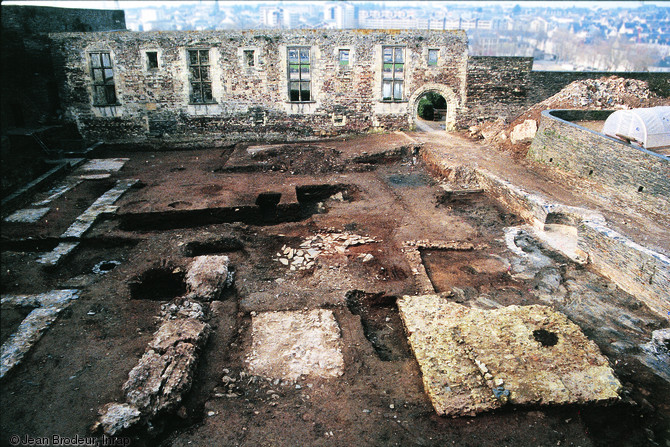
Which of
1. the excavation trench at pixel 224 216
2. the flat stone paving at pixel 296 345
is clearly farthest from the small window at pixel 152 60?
the flat stone paving at pixel 296 345

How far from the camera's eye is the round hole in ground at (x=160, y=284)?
334 inches

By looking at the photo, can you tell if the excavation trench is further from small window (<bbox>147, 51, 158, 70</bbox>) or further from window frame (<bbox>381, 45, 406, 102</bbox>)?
small window (<bbox>147, 51, 158, 70</bbox>)

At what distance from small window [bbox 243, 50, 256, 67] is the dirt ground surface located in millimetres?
4605

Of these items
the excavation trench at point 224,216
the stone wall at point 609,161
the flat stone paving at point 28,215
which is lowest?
the excavation trench at point 224,216

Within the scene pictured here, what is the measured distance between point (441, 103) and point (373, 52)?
7.24m

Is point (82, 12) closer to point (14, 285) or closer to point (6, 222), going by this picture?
point (6, 222)

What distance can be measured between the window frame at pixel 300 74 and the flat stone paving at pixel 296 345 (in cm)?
1212

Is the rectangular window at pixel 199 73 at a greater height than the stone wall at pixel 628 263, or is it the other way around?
the rectangular window at pixel 199 73

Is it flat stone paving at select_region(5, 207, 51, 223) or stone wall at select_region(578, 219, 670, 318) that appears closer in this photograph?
stone wall at select_region(578, 219, 670, 318)

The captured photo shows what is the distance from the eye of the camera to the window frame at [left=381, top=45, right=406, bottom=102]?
17062 millimetres

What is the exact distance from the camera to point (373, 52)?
17.0 metres

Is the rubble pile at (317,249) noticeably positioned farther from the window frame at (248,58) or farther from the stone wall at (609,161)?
the window frame at (248,58)

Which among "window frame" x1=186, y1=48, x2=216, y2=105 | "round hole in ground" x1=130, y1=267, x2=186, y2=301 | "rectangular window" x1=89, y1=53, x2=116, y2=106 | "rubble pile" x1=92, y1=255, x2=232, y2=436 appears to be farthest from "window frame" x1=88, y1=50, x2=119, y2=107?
"rubble pile" x1=92, y1=255, x2=232, y2=436

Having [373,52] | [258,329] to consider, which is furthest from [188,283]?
[373,52]
